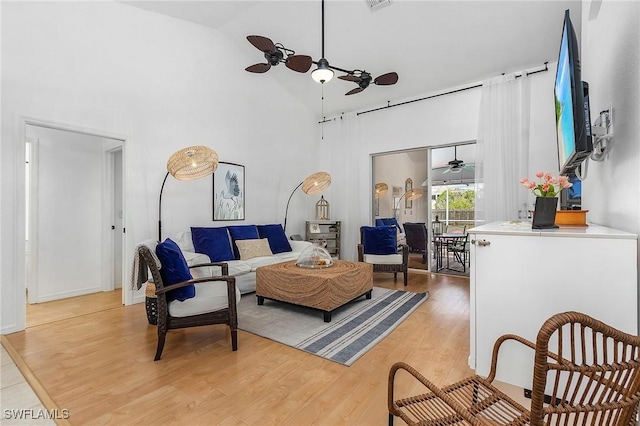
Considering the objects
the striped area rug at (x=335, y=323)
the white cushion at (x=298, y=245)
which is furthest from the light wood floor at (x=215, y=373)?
the white cushion at (x=298, y=245)

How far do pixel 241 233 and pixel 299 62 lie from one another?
262cm

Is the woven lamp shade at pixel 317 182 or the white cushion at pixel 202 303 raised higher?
the woven lamp shade at pixel 317 182

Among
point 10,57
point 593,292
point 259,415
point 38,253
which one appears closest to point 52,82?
point 10,57

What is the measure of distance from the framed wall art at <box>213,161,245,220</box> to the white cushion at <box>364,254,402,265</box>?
2.24 metres

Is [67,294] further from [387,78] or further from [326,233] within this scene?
[387,78]

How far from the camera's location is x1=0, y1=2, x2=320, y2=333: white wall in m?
2.94

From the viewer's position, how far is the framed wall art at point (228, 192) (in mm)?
4812

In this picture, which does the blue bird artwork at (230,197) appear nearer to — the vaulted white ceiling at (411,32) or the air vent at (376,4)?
the vaulted white ceiling at (411,32)

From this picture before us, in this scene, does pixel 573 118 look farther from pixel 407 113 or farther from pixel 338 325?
pixel 407 113

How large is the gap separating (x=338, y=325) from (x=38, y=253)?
12.8 feet

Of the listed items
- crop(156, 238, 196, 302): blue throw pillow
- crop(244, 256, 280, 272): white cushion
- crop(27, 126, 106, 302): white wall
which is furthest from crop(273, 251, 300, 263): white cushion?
crop(27, 126, 106, 302): white wall

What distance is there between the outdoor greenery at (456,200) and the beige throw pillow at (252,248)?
339cm

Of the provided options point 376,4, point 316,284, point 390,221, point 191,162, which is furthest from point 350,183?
point 316,284

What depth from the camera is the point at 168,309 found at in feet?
7.79
